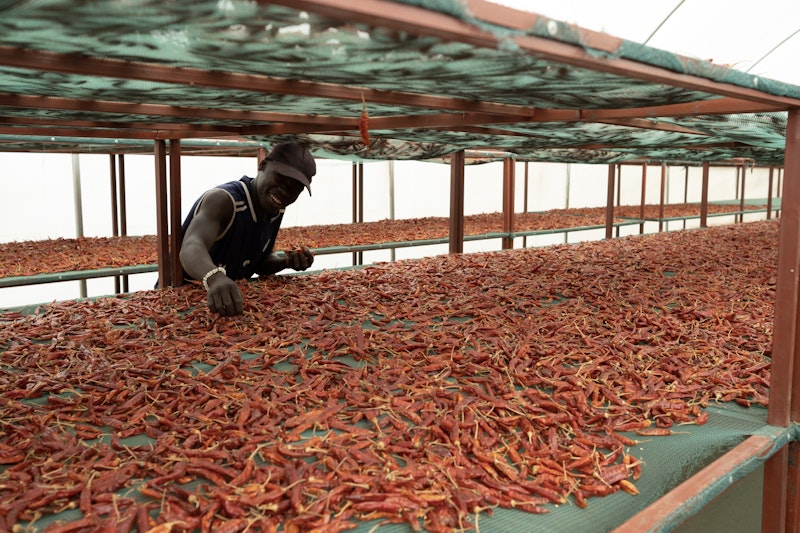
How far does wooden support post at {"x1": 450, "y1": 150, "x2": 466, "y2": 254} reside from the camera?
5637 mm

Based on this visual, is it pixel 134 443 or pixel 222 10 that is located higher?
pixel 222 10

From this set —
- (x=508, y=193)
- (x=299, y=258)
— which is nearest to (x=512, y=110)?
(x=299, y=258)

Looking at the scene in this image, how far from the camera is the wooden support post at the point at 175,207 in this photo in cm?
370

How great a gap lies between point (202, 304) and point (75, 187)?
6.15m

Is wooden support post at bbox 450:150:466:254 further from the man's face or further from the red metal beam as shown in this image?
the red metal beam

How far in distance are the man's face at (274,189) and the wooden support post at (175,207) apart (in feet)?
1.73

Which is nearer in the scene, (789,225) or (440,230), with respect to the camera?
(789,225)

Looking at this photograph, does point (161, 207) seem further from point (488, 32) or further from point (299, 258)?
point (488, 32)

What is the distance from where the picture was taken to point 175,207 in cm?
374

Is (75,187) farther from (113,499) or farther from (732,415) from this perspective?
(732,415)

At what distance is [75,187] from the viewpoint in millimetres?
8125

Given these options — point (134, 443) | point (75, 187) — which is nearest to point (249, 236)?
point (134, 443)

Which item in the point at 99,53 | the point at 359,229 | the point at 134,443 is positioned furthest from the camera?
the point at 359,229

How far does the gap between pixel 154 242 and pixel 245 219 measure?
132 inches
